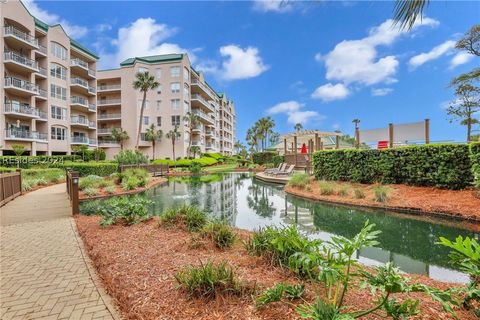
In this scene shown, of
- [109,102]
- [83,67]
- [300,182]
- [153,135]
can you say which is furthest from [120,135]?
[300,182]

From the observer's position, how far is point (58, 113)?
31.2m

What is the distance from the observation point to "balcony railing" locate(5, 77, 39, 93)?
81.3 ft

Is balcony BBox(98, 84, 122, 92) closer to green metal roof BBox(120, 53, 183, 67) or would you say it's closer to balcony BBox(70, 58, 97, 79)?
green metal roof BBox(120, 53, 183, 67)

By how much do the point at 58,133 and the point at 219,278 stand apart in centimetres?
3624

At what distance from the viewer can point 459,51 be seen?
13.1 m

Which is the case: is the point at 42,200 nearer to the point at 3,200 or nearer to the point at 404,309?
the point at 3,200

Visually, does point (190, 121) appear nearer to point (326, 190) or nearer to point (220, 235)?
point (326, 190)

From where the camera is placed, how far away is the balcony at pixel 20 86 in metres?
24.8

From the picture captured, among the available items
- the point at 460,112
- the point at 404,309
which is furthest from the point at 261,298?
the point at 460,112

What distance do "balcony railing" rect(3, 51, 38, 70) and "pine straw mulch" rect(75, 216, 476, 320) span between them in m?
30.0

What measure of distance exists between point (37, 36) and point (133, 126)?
16.2 meters

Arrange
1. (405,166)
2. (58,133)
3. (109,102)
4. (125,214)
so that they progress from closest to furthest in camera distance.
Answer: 1. (125,214)
2. (405,166)
3. (58,133)
4. (109,102)

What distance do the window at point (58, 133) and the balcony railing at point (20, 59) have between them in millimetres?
7106

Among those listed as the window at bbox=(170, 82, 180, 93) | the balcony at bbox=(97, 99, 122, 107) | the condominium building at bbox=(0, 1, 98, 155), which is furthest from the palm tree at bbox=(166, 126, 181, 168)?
the condominium building at bbox=(0, 1, 98, 155)
